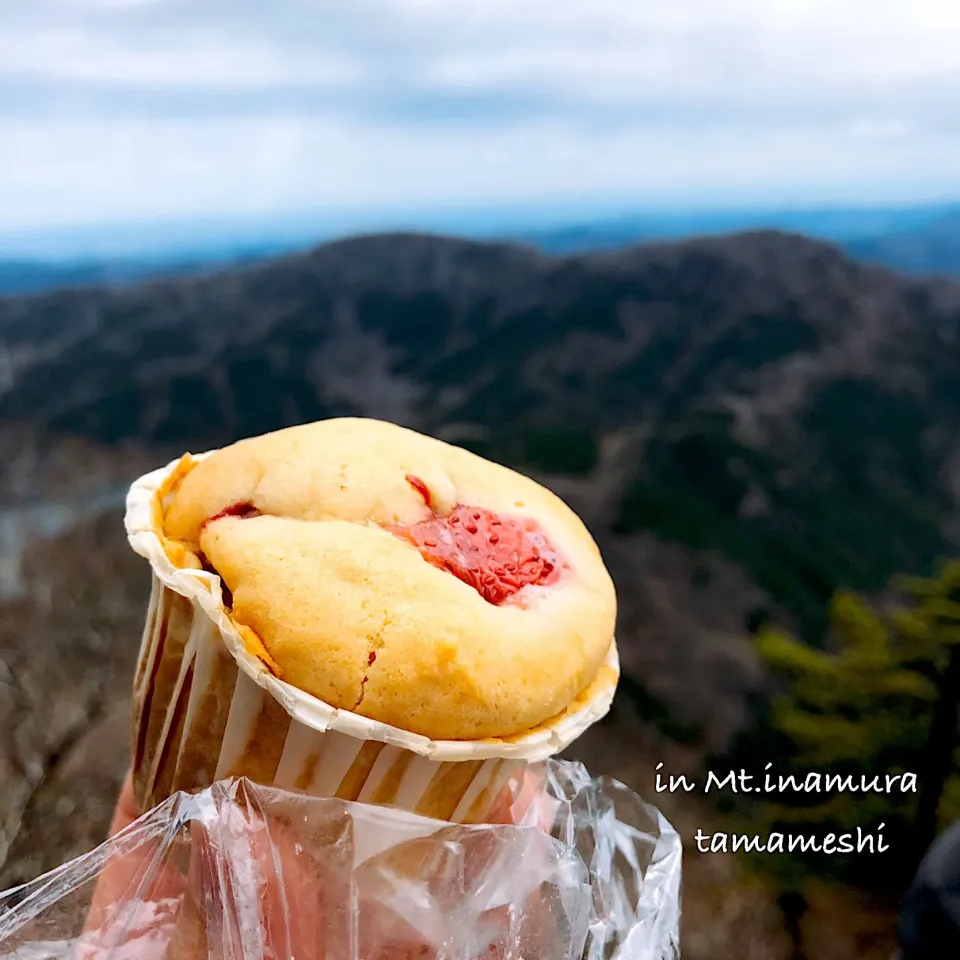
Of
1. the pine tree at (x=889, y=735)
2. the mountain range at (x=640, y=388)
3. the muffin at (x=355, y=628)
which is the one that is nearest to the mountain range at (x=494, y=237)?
the mountain range at (x=640, y=388)

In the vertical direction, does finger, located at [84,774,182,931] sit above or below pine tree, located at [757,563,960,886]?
above

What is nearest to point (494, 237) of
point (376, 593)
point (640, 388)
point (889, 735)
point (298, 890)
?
point (640, 388)

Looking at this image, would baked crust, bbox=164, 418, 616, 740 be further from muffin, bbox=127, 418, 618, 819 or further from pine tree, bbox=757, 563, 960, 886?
pine tree, bbox=757, 563, 960, 886

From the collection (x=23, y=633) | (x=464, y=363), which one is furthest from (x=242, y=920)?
(x=464, y=363)

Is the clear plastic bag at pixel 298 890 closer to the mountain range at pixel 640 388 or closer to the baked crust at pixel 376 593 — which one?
the baked crust at pixel 376 593

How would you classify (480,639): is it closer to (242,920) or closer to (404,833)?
Result: (404,833)

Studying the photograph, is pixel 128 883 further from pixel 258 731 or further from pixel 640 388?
pixel 640 388

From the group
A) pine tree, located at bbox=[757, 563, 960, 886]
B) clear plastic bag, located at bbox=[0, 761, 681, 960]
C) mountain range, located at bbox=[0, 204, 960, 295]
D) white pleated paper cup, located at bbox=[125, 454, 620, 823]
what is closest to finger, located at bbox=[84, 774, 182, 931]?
clear plastic bag, located at bbox=[0, 761, 681, 960]
